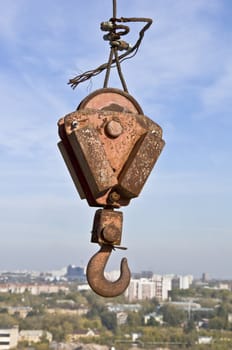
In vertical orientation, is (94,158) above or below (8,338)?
below

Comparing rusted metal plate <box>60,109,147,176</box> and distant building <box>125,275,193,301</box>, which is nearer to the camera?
rusted metal plate <box>60,109,147,176</box>

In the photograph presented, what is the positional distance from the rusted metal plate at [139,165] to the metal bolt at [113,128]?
53 mm

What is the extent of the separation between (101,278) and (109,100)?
0.36 m

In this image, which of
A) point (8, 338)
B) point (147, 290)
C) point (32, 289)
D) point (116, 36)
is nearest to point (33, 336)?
point (8, 338)

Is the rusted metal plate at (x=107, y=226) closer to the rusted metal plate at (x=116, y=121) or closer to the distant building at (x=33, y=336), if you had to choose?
the rusted metal plate at (x=116, y=121)

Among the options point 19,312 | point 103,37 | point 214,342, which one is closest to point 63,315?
point 19,312

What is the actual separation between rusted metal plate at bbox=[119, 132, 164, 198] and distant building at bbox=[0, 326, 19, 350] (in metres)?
37.0

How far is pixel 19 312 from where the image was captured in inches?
1750

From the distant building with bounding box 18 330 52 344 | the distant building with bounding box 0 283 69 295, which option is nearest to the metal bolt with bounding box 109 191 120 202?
the distant building with bounding box 18 330 52 344

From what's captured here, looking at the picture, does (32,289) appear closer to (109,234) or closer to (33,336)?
(33,336)

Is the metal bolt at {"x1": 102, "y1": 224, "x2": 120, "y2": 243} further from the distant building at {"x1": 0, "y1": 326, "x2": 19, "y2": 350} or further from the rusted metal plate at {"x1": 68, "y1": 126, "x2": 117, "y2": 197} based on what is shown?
the distant building at {"x1": 0, "y1": 326, "x2": 19, "y2": 350}

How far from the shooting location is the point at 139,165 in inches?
54.3

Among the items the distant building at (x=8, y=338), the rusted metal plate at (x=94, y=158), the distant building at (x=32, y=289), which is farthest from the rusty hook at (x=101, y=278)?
the distant building at (x=32, y=289)

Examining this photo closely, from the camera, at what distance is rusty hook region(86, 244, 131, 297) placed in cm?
131
